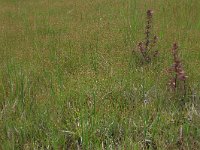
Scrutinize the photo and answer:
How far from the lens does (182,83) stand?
329 cm

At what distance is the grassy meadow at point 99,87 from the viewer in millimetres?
2723

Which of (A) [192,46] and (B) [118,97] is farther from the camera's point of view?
(A) [192,46]

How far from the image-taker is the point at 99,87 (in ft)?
11.0

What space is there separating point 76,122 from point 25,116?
553mm

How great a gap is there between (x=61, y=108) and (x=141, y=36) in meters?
2.22

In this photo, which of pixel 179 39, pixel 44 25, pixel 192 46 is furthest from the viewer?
pixel 44 25

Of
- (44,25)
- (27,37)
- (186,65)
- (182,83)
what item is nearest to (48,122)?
(182,83)

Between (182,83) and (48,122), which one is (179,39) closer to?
(182,83)

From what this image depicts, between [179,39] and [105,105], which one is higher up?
[179,39]

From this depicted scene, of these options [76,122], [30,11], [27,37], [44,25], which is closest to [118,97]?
[76,122]

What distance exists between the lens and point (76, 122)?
290cm

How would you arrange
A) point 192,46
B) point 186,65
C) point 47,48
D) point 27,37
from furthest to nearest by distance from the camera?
point 27,37 < point 47,48 < point 192,46 < point 186,65

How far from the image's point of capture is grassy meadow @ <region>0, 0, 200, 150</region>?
272 centimetres

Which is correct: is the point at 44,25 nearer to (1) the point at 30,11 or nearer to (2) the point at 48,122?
(1) the point at 30,11
